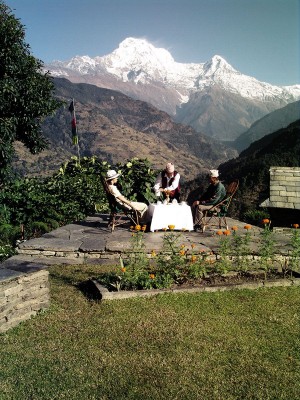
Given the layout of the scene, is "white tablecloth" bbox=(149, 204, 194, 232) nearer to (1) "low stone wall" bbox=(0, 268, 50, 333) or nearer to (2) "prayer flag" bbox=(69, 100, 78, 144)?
(1) "low stone wall" bbox=(0, 268, 50, 333)

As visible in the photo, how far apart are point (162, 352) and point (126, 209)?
5275 mm

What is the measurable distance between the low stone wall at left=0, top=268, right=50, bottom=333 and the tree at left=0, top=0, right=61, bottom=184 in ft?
25.8

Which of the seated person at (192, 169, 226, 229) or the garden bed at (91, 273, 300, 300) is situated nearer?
the garden bed at (91, 273, 300, 300)

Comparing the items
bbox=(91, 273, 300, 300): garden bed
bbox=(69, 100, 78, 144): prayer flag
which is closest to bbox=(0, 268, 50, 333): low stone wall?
bbox=(91, 273, 300, 300): garden bed

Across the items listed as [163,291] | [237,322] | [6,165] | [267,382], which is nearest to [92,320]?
[163,291]

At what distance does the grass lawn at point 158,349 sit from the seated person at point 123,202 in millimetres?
3552

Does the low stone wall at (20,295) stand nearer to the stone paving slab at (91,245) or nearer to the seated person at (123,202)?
the stone paving slab at (91,245)

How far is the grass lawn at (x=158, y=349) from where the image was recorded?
11.0 ft

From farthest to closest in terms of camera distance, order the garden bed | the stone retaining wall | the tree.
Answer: the tree
the stone retaining wall
the garden bed

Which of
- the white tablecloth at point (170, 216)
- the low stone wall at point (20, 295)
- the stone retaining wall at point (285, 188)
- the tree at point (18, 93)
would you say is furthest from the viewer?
the tree at point (18, 93)

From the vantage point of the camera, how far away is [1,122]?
1236 centimetres

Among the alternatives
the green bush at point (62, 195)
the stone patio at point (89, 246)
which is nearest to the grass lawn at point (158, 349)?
the stone patio at point (89, 246)

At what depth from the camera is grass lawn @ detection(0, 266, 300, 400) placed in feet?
11.0

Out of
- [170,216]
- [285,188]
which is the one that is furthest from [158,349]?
[285,188]
